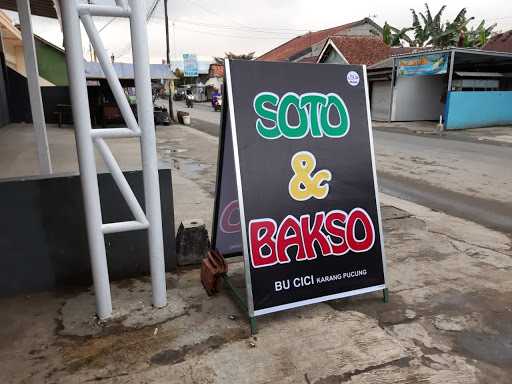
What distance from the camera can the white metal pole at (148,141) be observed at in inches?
113

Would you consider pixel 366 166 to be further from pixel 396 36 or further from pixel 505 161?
pixel 396 36

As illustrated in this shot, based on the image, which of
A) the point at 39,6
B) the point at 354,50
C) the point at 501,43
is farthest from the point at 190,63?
the point at 39,6

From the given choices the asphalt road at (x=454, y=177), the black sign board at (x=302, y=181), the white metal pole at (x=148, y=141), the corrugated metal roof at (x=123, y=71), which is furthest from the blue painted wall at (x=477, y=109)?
the white metal pole at (x=148, y=141)

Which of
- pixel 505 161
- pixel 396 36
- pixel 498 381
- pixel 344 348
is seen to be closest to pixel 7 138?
pixel 344 348

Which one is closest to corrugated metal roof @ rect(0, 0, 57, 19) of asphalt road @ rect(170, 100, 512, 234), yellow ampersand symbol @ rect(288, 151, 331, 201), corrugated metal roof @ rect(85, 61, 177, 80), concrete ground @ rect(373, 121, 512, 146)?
Answer: corrugated metal roof @ rect(85, 61, 177, 80)

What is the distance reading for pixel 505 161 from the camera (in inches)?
416

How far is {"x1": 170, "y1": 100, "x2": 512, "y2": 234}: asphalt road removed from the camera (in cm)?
641

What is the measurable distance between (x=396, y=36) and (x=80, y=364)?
3027 cm

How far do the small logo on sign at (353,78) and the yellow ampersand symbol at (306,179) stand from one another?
0.69 m

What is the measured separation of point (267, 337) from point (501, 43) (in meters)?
27.9

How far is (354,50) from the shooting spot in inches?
1070

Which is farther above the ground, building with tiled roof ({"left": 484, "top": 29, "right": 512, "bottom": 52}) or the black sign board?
building with tiled roof ({"left": 484, "top": 29, "right": 512, "bottom": 52})

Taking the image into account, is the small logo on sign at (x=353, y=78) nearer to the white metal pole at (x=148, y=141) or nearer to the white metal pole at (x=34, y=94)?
the white metal pole at (x=148, y=141)

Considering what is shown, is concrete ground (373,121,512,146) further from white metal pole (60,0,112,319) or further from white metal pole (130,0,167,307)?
white metal pole (60,0,112,319)
